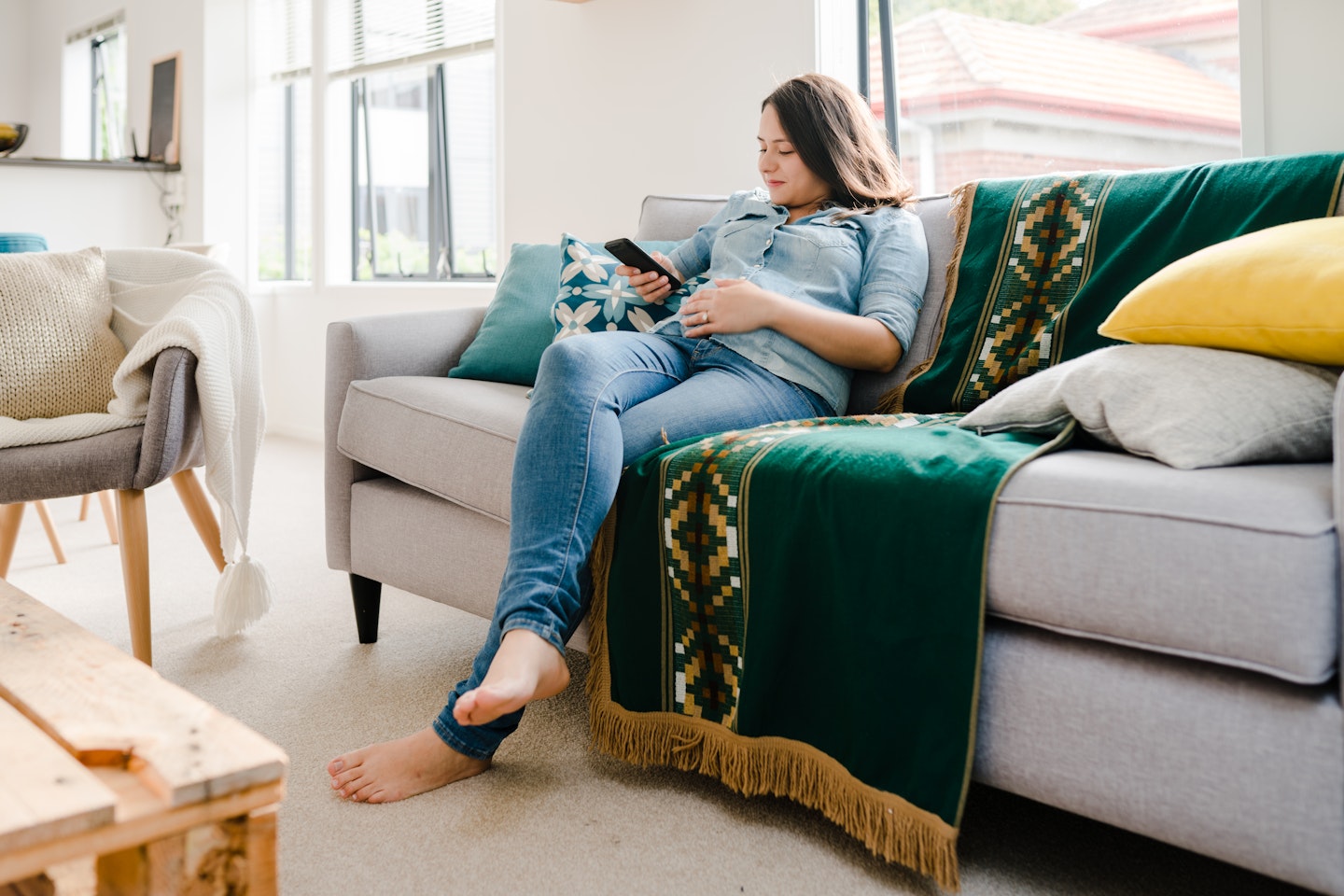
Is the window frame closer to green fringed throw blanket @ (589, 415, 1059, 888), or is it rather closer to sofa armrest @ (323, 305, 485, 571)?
sofa armrest @ (323, 305, 485, 571)

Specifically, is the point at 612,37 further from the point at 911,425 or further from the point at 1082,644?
the point at 1082,644

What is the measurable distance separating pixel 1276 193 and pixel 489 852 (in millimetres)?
1340

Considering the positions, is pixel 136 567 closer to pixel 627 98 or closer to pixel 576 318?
pixel 576 318

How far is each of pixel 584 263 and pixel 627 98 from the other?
4.36ft

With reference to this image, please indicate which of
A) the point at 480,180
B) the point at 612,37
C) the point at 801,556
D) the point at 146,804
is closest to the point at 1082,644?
the point at 801,556

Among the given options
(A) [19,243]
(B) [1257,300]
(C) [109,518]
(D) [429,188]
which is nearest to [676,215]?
(B) [1257,300]

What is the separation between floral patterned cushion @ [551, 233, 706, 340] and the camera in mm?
1999

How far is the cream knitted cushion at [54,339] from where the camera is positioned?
2.06m

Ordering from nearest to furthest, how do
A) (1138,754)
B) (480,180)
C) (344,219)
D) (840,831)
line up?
(1138,754), (840,831), (480,180), (344,219)

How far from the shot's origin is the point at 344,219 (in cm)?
468

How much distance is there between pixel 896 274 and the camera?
181cm

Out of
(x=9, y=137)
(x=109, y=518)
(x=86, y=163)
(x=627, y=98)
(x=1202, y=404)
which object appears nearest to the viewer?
(x=1202, y=404)

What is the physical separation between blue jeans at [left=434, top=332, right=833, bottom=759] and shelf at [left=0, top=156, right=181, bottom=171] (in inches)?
169

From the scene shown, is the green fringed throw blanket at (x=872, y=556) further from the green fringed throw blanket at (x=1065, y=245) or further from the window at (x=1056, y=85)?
the window at (x=1056, y=85)
